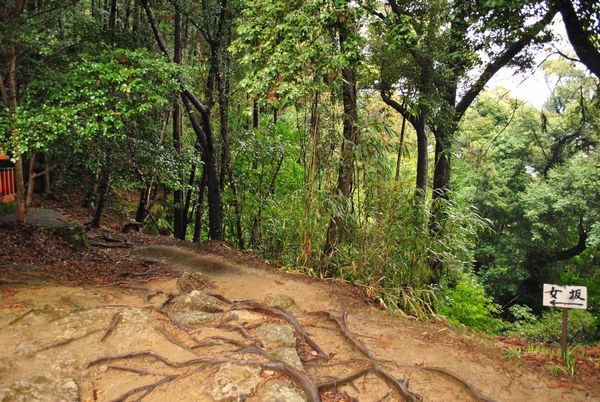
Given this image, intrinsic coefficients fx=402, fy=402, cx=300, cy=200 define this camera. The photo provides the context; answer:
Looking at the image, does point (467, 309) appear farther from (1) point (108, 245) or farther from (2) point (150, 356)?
(1) point (108, 245)

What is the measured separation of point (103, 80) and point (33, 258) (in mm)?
2889

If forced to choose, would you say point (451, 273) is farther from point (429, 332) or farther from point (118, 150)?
point (118, 150)

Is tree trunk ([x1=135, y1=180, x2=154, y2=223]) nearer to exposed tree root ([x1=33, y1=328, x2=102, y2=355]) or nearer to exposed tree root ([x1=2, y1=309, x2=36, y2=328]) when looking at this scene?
exposed tree root ([x1=2, y1=309, x2=36, y2=328])

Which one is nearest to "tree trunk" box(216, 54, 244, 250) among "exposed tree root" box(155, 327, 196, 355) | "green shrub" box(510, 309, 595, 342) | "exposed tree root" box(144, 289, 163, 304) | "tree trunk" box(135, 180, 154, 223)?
"tree trunk" box(135, 180, 154, 223)

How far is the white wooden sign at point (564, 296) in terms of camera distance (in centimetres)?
383

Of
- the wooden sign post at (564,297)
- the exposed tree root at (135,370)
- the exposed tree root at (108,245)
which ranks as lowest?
the exposed tree root at (135,370)

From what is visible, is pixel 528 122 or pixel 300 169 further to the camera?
pixel 528 122

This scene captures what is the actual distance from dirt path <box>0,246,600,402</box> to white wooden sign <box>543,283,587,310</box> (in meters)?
0.73

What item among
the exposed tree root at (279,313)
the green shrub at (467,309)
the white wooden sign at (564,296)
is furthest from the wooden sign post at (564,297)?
the green shrub at (467,309)

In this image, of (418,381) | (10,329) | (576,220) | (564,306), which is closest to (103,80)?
(10,329)

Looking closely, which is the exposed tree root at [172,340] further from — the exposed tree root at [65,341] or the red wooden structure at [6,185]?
the red wooden structure at [6,185]

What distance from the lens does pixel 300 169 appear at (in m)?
10.8

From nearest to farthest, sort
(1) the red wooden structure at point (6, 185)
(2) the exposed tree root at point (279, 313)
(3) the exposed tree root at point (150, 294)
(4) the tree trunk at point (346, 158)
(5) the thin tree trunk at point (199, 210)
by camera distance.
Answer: (2) the exposed tree root at point (279, 313) → (3) the exposed tree root at point (150, 294) → (4) the tree trunk at point (346, 158) → (1) the red wooden structure at point (6, 185) → (5) the thin tree trunk at point (199, 210)

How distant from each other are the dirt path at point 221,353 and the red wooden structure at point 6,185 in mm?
7158
